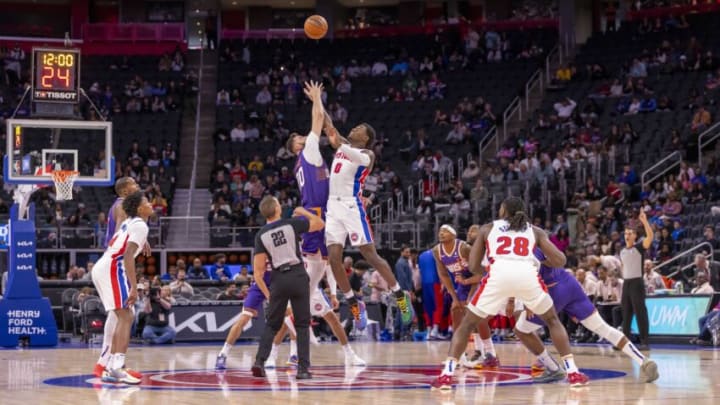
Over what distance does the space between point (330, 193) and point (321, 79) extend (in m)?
26.3

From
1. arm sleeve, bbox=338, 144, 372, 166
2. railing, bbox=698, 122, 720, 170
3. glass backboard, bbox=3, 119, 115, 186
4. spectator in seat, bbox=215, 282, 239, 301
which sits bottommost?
spectator in seat, bbox=215, 282, 239, 301

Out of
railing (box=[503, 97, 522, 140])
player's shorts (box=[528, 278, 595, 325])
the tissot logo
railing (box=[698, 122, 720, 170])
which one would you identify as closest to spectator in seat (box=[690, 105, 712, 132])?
railing (box=[698, 122, 720, 170])

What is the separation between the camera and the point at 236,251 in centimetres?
2975

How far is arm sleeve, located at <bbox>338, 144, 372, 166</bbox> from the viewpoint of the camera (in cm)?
1327

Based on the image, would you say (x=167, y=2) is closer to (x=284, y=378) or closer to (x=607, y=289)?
(x=607, y=289)

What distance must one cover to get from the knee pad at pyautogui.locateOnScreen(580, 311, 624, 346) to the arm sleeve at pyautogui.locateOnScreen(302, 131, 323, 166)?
343 centimetres

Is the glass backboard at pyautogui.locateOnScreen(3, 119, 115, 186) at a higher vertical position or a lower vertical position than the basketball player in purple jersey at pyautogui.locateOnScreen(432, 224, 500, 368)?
higher

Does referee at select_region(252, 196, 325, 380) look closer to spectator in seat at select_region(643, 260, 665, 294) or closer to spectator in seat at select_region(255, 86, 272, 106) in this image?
spectator in seat at select_region(643, 260, 665, 294)

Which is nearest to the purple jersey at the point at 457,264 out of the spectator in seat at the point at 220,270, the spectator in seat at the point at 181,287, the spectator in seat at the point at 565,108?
the spectator in seat at the point at 181,287

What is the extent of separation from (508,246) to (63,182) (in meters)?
11.5

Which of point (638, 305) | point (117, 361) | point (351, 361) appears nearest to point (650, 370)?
point (351, 361)

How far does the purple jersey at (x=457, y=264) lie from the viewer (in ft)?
50.9

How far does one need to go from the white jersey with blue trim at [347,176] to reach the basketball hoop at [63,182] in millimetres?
8646

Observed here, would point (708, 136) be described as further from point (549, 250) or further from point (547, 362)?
point (549, 250)
